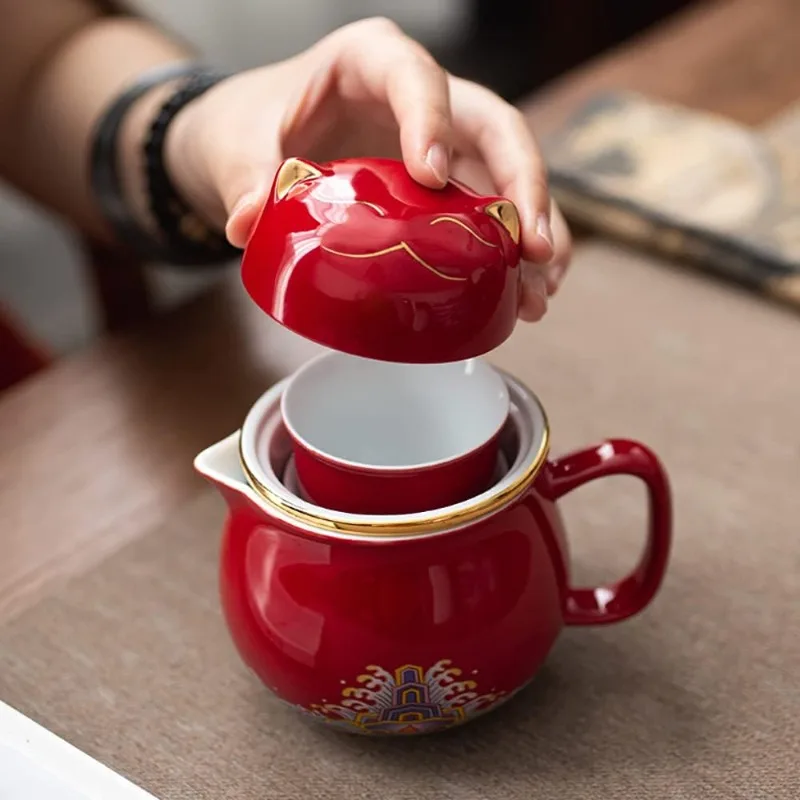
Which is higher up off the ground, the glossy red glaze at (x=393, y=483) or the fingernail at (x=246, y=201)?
the fingernail at (x=246, y=201)

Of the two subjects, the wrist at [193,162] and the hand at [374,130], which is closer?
the hand at [374,130]

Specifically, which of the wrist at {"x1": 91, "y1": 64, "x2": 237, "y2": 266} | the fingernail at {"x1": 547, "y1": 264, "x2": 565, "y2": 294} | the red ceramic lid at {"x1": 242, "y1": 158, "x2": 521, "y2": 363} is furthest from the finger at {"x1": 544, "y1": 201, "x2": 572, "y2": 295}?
the wrist at {"x1": 91, "y1": 64, "x2": 237, "y2": 266}

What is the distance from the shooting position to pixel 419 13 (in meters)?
2.01

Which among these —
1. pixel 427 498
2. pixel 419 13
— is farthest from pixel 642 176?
pixel 419 13

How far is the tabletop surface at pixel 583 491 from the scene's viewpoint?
1.53ft

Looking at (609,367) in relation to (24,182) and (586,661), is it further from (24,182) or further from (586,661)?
(24,182)

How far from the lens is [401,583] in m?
0.40

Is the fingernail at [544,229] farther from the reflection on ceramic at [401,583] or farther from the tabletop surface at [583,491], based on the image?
the tabletop surface at [583,491]

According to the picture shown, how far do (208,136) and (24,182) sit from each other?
283 millimetres

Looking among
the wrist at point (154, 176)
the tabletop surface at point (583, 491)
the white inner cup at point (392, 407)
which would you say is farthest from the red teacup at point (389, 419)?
the wrist at point (154, 176)

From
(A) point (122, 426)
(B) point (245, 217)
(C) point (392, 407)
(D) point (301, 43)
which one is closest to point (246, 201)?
(B) point (245, 217)

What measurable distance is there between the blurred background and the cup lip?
3.72 feet

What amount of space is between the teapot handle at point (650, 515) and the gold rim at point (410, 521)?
0.13 feet

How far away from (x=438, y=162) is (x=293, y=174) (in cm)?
5
